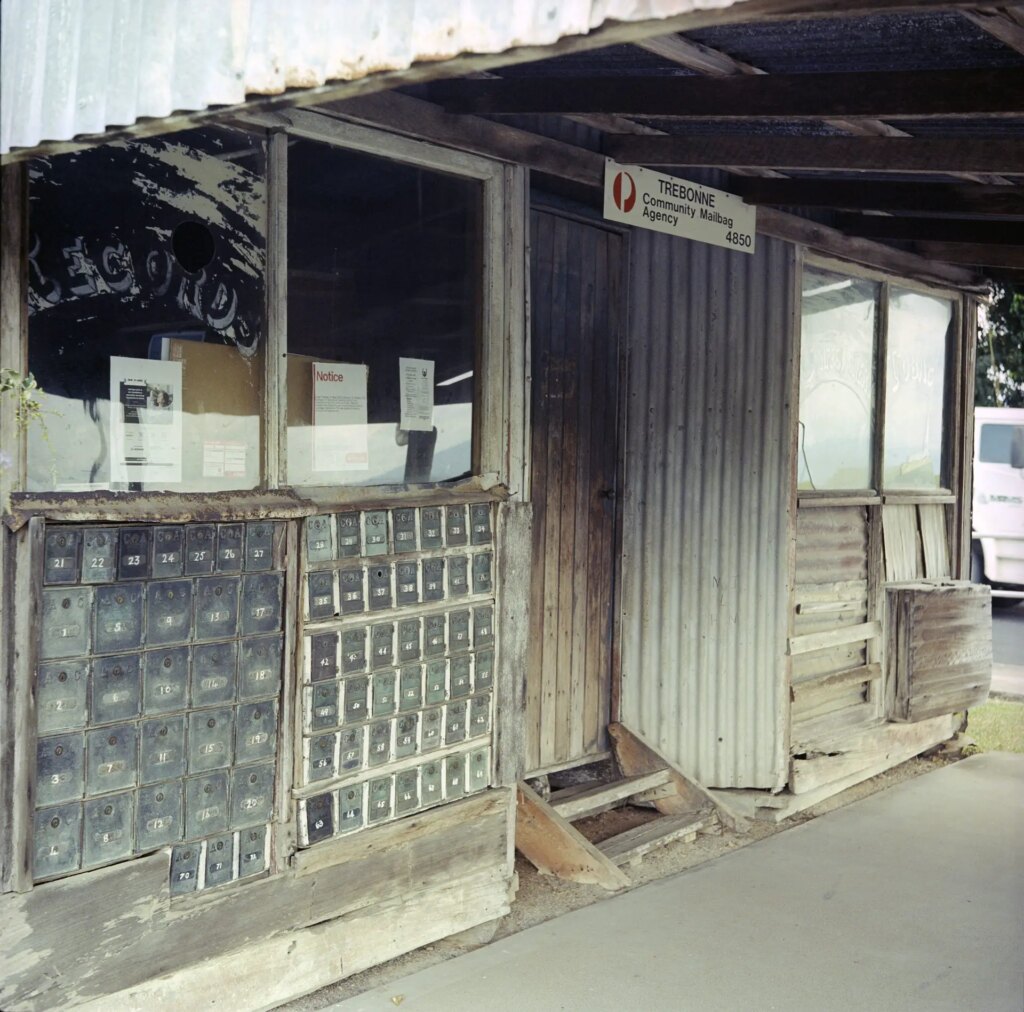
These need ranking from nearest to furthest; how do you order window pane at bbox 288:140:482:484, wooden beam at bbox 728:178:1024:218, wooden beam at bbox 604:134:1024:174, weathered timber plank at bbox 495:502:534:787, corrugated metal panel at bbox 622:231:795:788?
window pane at bbox 288:140:482:484 < wooden beam at bbox 604:134:1024:174 < weathered timber plank at bbox 495:502:534:787 < wooden beam at bbox 728:178:1024:218 < corrugated metal panel at bbox 622:231:795:788

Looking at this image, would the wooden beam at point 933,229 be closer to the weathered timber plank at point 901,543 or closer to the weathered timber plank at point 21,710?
the weathered timber plank at point 901,543

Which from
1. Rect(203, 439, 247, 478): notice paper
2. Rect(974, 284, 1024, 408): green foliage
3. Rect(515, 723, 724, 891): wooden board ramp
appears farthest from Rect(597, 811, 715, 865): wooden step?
Rect(974, 284, 1024, 408): green foliage

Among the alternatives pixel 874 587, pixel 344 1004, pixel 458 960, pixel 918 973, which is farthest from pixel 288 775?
pixel 874 587

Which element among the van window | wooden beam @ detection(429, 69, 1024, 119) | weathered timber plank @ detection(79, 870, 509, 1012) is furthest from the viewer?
the van window

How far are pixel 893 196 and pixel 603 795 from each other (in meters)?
2.98

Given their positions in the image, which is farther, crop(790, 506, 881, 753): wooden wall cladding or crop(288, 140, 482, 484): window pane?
crop(790, 506, 881, 753): wooden wall cladding

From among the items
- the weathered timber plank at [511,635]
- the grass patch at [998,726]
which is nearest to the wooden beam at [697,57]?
the weathered timber plank at [511,635]

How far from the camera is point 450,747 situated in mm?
4543

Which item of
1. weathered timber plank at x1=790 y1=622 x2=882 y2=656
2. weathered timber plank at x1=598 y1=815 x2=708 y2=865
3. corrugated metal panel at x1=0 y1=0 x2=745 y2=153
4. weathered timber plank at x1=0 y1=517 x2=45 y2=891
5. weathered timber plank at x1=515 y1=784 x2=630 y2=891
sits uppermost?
corrugated metal panel at x1=0 y1=0 x2=745 y2=153

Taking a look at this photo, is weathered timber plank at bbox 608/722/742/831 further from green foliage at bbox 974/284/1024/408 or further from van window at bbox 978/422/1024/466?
green foliage at bbox 974/284/1024/408

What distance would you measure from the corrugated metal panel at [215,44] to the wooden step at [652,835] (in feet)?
12.8

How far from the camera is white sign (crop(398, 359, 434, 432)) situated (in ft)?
14.4

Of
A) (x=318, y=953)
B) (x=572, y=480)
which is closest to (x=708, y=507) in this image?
(x=572, y=480)

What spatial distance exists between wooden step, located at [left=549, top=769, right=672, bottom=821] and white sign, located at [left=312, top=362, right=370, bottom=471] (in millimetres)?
2088
